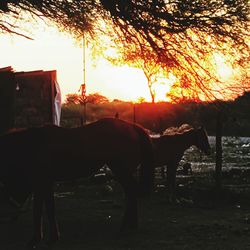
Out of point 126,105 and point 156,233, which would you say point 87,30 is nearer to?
point 156,233

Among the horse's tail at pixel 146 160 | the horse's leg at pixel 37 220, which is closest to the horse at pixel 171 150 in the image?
the horse's tail at pixel 146 160

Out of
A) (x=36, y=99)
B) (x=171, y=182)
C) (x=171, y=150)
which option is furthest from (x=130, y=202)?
(x=36, y=99)

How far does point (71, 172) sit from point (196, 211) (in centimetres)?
421

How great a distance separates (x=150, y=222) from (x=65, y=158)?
2684mm

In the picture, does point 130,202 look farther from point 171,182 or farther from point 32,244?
point 171,182

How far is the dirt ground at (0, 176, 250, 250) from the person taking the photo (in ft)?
27.4

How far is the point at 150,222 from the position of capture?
10391 mm

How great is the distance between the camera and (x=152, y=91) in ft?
123

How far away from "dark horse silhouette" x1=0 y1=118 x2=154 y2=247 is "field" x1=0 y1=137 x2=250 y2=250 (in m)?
0.60

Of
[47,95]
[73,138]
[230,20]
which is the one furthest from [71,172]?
[47,95]

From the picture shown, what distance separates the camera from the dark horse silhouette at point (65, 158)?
853 cm

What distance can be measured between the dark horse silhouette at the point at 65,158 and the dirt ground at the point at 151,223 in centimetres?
59

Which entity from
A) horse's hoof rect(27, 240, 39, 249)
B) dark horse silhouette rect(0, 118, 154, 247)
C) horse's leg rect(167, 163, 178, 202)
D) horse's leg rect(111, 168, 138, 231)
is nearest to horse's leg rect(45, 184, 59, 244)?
dark horse silhouette rect(0, 118, 154, 247)

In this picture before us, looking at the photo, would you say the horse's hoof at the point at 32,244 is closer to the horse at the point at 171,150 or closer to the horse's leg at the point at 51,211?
the horse's leg at the point at 51,211
